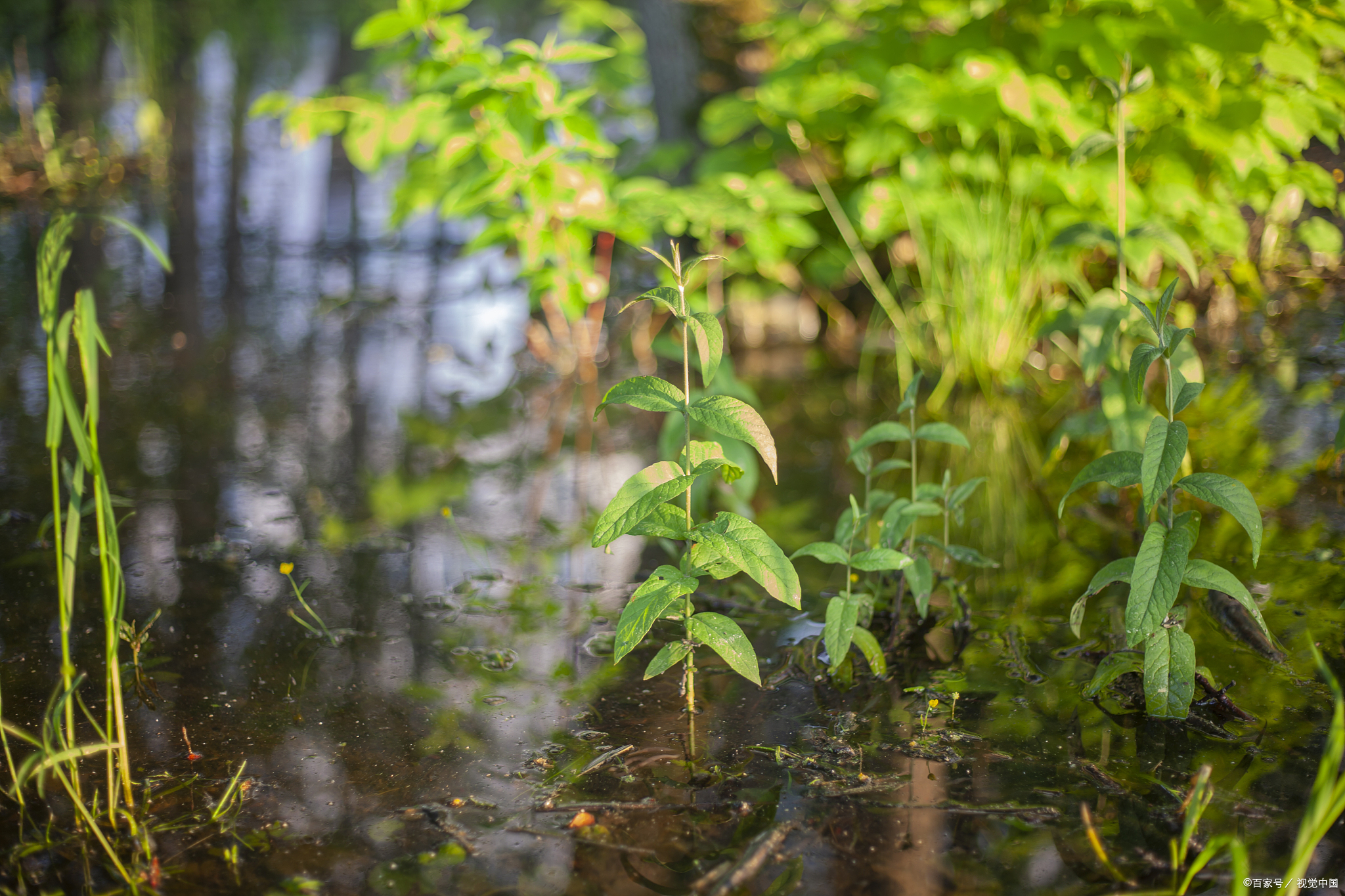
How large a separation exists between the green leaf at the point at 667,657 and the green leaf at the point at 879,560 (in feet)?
0.93

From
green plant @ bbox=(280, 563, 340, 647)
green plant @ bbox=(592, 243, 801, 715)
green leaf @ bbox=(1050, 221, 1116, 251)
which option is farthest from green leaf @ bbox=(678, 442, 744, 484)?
green leaf @ bbox=(1050, 221, 1116, 251)

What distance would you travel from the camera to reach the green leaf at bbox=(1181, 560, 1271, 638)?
1139 mm

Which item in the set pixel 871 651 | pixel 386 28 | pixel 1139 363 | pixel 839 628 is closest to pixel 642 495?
pixel 839 628

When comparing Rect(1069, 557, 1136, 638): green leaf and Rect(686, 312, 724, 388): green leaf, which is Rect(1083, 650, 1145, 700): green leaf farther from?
Rect(686, 312, 724, 388): green leaf

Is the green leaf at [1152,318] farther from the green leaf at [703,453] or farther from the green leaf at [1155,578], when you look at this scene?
the green leaf at [703,453]

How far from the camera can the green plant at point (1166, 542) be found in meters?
1.14

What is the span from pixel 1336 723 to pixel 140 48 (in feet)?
28.3

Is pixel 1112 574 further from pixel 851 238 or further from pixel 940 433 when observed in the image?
pixel 851 238

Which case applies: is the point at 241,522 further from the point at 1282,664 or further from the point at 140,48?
the point at 140,48

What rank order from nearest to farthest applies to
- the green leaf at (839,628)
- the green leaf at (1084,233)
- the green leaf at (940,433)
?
1. the green leaf at (839,628)
2. the green leaf at (940,433)
3. the green leaf at (1084,233)

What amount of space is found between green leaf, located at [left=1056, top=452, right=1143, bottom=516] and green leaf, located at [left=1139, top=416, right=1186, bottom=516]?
9cm

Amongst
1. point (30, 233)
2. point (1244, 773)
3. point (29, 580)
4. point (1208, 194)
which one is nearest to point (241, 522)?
point (29, 580)

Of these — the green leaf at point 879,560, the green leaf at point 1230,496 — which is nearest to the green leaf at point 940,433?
the green leaf at point 879,560

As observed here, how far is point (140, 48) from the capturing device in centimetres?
709
